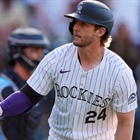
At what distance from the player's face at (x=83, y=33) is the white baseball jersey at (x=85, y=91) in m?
0.21

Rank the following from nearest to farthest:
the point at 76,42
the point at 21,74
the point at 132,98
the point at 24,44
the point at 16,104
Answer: the point at 76,42 < the point at 132,98 < the point at 16,104 < the point at 21,74 < the point at 24,44

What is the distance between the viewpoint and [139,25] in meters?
8.18

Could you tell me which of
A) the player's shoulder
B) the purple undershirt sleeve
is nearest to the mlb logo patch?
the player's shoulder

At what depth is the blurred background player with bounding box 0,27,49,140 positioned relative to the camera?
5758mm

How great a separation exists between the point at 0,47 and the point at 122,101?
161 inches

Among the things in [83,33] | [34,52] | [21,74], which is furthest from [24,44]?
[83,33]

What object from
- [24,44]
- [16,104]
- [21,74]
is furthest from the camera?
[24,44]

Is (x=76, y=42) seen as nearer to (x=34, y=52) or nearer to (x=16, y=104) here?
(x=16, y=104)

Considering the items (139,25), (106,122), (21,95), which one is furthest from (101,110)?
(139,25)

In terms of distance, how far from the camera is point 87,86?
470 centimetres

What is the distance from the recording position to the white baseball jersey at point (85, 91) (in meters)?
4.63

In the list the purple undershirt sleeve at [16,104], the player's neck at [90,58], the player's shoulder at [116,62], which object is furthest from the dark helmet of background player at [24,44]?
the player's shoulder at [116,62]

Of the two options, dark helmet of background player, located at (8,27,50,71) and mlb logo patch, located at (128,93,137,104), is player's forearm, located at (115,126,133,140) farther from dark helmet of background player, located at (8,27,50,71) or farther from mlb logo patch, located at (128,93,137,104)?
dark helmet of background player, located at (8,27,50,71)

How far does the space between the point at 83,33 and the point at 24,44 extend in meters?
1.91
